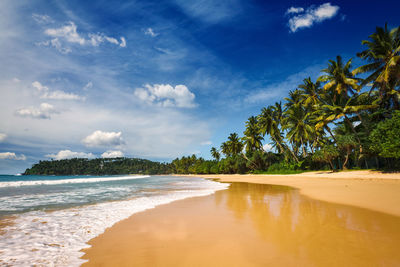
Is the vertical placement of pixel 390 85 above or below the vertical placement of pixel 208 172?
above

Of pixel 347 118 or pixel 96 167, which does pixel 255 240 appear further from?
pixel 96 167

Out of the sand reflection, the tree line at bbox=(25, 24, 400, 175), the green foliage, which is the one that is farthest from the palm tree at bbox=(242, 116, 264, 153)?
the sand reflection

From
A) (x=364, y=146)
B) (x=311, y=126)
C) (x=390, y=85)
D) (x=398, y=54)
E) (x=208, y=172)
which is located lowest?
(x=208, y=172)

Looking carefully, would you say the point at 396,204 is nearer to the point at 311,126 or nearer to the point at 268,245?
the point at 268,245

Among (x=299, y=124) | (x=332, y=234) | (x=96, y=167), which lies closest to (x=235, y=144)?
(x=299, y=124)

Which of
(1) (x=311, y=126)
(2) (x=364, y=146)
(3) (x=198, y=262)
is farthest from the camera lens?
(1) (x=311, y=126)

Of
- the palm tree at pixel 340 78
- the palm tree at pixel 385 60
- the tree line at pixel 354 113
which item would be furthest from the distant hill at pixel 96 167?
the palm tree at pixel 385 60

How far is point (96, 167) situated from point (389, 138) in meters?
179

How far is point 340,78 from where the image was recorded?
24.7 m

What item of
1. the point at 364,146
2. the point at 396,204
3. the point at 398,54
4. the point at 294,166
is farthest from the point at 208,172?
the point at 396,204

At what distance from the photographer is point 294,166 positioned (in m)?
32.7

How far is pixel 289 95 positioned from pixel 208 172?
154 feet

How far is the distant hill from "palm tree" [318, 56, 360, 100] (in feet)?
398

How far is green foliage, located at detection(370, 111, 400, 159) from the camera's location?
15.7 m
